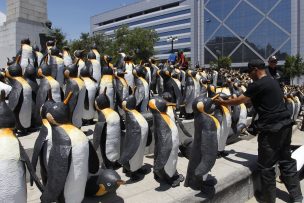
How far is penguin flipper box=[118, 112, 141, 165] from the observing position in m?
4.13

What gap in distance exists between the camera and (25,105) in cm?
557

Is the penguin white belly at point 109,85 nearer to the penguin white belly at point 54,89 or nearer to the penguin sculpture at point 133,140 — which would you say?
the penguin white belly at point 54,89

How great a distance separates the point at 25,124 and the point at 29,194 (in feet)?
6.38

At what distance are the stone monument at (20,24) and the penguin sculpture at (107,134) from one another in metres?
12.4

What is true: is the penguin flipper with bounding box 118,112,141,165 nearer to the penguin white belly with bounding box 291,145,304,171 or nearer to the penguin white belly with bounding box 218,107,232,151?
the penguin white belly with bounding box 218,107,232,151

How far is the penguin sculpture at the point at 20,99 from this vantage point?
17.8ft

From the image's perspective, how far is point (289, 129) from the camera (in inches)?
177

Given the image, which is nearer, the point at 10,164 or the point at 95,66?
the point at 10,164

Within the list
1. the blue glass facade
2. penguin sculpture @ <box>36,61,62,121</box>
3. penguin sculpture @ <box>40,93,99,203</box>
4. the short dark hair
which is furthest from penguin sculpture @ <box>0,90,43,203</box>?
the blue glass facade

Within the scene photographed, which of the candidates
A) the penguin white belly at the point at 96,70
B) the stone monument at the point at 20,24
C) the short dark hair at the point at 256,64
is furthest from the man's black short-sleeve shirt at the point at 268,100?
the stone monument at the point at 20,24

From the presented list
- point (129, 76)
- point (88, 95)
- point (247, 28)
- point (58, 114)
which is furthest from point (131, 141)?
point (247, 28)

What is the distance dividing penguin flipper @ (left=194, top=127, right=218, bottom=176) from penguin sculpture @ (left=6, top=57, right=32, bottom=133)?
10.2ft

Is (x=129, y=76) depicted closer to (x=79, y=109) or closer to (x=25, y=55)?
(x=25, y=55)

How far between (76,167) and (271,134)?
2553 mm
